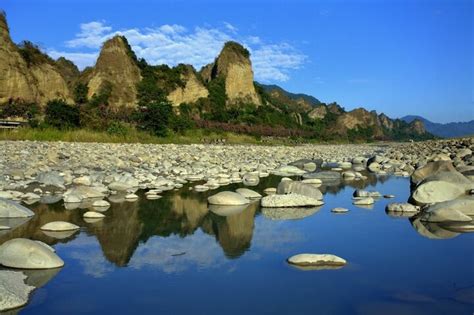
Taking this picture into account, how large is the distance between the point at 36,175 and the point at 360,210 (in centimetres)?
720

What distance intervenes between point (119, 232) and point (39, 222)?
1310mm

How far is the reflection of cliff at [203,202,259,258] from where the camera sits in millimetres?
5695

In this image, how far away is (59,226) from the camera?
637 cm

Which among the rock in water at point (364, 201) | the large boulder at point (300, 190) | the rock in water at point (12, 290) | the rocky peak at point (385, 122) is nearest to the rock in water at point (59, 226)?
the rock in water at point (12, 290)

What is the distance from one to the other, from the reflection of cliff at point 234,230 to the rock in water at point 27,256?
1890 mm

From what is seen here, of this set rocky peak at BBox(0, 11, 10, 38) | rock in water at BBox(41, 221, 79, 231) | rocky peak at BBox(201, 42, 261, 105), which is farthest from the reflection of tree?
rocky peak at BBox(201, 42, 261, 105)

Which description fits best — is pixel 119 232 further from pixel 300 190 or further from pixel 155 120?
pixel 155 120

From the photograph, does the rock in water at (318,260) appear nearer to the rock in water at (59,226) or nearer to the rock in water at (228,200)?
the rock in water at (59,226)

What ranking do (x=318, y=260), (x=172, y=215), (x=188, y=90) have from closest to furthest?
(x=318, y=260), (x=172, y=215), (x=188, y=90)

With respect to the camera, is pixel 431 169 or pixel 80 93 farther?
pixel 80 93

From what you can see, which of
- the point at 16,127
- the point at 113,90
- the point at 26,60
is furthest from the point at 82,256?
the point at 113,90

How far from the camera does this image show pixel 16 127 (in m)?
21.9

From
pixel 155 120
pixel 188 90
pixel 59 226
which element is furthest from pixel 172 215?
pixel 188 90

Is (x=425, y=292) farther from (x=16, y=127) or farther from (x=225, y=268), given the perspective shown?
(x=16, y=127)
